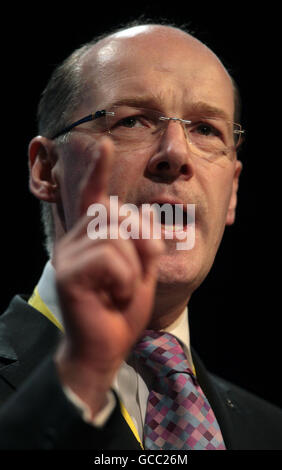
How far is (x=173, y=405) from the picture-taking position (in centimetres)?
140

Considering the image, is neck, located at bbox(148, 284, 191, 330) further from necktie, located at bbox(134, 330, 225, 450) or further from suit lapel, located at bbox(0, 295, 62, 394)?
suit lapel, located at bbox(0, 295, 62, 394)

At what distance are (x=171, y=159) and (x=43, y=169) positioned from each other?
0.50 metres

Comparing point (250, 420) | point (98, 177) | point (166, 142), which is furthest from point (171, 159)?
point (250, 420)

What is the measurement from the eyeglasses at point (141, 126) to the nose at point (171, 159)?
1.7 inches

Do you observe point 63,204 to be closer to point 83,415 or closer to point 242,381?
point 83,415

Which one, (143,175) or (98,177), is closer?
(98,177)

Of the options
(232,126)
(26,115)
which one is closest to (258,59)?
(232,126)

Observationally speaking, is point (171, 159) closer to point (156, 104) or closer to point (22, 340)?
point (156, 104)

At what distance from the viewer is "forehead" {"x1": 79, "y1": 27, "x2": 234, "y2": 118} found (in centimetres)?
156

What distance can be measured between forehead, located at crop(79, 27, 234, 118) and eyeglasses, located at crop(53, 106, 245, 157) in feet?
0.12

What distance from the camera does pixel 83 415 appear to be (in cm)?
87

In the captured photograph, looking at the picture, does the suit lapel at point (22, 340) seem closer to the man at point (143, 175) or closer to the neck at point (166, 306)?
the man at point (143, 175)

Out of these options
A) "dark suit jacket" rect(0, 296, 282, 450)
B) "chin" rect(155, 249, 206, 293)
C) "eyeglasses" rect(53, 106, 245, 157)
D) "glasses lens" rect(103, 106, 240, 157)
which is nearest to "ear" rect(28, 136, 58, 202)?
"eyeglasses" rect(53, 106, 245, 157)

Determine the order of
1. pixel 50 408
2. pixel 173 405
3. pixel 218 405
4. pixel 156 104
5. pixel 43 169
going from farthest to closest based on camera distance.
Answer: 1. pixel 43 169
2. pixel 218 405
3. pixel 156 104
4. pixel 173 405
5. pixel 50 408
